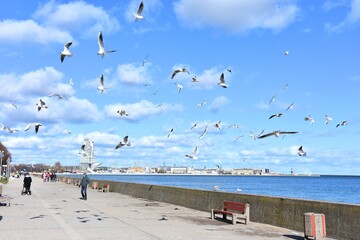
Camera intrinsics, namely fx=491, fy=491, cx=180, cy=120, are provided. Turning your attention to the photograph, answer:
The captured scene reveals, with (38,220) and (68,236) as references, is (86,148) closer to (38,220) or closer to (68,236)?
(38,220)

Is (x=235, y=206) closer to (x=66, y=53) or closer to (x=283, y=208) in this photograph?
(x=283, y=208)

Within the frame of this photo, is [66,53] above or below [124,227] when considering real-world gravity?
above

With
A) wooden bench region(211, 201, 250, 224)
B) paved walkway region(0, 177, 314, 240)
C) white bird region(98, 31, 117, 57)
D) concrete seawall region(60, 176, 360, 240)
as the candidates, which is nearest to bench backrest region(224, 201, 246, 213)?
wooden bench region(211, 201, 250, 224)

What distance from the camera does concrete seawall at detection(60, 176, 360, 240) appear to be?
12.0 m

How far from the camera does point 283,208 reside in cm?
1484

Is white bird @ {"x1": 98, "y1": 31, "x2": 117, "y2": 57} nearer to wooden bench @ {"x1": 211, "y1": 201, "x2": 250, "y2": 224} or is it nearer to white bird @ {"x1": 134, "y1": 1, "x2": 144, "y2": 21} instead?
white bird @ {"x1": 134, "y1": 1, "x2": 144, "y2": 21}

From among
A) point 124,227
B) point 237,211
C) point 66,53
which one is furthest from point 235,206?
point 66,53

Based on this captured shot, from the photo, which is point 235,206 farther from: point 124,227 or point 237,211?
point 124,227

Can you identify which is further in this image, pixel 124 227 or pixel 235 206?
pixel 235 206

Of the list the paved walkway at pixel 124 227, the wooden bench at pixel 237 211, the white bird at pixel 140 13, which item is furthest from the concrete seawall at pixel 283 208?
the white bird at pixel 140 13

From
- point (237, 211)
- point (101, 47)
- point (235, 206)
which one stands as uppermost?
point (101, 47)

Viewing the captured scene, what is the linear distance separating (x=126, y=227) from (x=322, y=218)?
5.50 metres

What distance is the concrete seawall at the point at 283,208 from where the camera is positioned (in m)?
12.0

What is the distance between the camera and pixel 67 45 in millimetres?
13547
